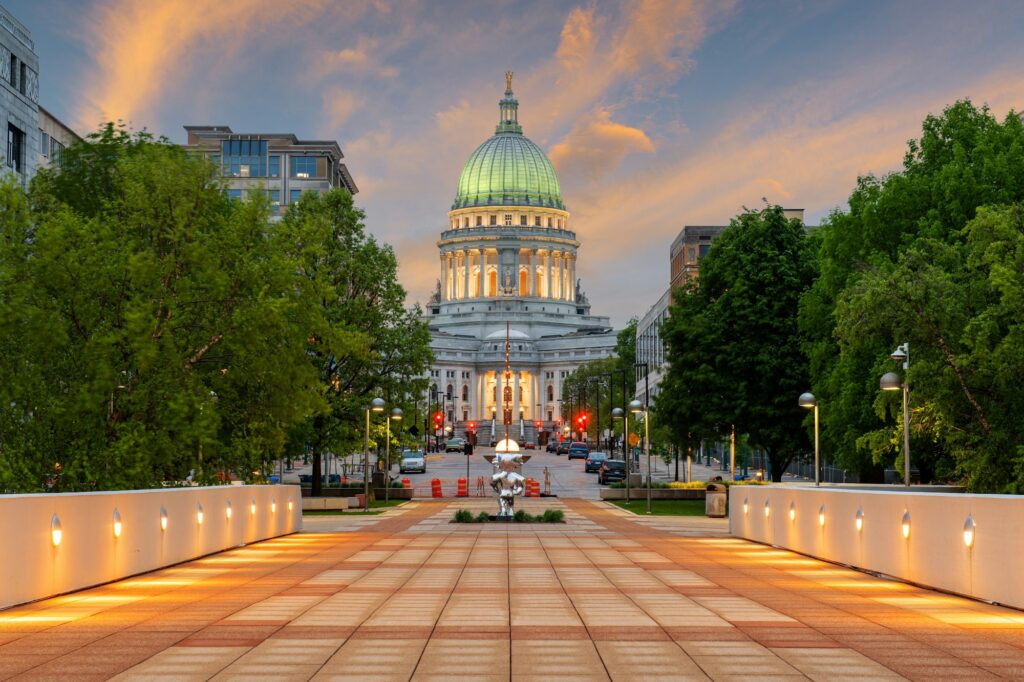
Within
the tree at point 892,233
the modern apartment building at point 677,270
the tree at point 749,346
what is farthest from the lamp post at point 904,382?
the modern apartment building at point 677,270

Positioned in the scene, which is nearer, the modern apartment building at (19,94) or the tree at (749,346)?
the tree at (749,346)

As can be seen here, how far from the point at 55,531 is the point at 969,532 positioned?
43.0 ft

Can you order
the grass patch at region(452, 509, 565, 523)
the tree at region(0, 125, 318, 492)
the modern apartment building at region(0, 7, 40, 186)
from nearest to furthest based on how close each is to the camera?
the tree at region(0, 125, 318, 492), the grass patch at region(452, 509, 565, 523), the modern apartment building at region(0, 7, 40, 186)

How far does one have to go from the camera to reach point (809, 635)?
15.6 m

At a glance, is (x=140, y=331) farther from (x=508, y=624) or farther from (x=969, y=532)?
(x=969, y=532)

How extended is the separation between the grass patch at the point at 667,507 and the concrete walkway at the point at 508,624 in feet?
91.2

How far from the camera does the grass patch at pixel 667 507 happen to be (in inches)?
2223

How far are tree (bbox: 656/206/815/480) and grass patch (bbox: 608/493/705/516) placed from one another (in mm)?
3567

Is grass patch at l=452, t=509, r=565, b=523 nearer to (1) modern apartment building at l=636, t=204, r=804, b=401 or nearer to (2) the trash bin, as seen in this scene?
(2) the trash bin

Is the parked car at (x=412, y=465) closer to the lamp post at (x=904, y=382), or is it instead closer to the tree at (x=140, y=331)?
the tree at (x=140, y=331)

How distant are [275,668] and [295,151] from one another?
433 ft

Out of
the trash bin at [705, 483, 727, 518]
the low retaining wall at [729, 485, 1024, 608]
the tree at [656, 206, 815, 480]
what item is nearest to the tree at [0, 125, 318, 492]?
the low retaining wall at [729, 485, 1024, 608]

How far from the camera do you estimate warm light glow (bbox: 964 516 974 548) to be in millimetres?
19453

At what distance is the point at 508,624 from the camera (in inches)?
648
